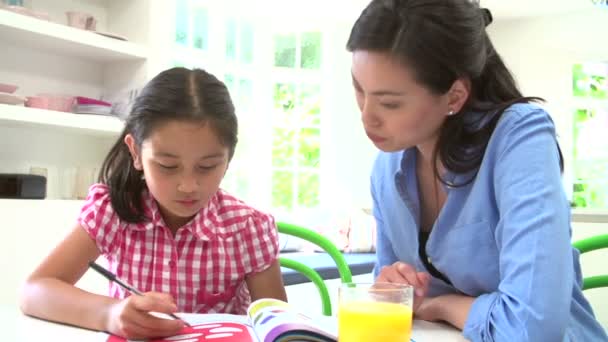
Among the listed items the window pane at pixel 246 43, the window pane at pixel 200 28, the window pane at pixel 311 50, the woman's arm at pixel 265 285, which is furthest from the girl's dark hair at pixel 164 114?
the window pane at pixel 311 50

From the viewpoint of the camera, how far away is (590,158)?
607 cm

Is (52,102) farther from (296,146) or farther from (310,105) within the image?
(310,105)

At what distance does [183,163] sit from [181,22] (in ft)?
11.4

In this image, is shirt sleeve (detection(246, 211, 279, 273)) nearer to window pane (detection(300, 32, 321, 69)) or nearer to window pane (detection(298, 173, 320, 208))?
window pane (detection(298, 173, 320, 208))

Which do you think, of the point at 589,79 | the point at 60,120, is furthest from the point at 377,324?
the point at 589,79

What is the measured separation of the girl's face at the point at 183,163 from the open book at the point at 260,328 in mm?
241

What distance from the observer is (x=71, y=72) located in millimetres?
3604

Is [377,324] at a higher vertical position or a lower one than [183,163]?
lower

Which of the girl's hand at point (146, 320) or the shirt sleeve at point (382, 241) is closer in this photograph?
the girl's hand at point (146, 320)

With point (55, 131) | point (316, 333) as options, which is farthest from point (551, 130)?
point (55, 131)

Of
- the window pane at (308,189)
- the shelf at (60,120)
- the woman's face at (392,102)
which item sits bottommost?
the window pane at (308,189)

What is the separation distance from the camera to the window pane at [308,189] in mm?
5789

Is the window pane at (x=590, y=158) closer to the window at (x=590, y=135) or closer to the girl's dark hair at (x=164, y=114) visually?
the window at (x=590, y=135)

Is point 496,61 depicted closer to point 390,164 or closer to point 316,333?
point 390,164
